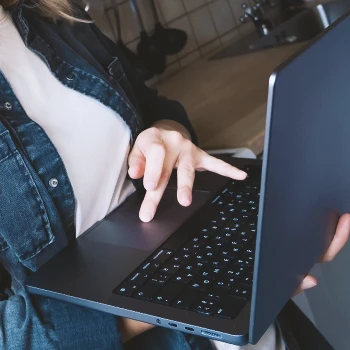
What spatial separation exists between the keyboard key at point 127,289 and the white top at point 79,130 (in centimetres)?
16

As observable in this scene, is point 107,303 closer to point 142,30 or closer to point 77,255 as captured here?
point 77,255

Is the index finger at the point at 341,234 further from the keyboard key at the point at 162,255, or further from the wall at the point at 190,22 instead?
the wall at the point at 190,22

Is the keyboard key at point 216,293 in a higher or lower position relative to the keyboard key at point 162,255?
lower

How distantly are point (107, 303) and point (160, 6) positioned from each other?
1.17m

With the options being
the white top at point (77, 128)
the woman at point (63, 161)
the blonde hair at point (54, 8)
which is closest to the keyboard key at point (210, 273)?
the woman at point (63, 161)

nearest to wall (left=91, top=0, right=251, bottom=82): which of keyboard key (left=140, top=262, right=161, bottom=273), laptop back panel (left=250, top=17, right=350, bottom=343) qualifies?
keyboard key (left=140, top=262, right=161, bottom=273)

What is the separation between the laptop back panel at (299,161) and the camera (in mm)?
409

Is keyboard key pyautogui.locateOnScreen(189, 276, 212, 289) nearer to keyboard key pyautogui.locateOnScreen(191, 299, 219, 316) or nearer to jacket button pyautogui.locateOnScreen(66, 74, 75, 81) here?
keyboard key pyautogui.locateOnScreen(191, 299, 219, 316)

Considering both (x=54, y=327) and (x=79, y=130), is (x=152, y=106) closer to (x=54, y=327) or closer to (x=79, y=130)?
(x=79, y=130)

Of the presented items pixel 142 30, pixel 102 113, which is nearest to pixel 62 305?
pixel 102 113

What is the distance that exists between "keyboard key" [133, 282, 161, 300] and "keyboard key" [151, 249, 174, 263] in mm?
45

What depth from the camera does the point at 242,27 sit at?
183 centimetres

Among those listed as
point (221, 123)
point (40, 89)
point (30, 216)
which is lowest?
point (221, 123)

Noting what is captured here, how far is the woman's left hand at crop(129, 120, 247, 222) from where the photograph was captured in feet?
2.53
